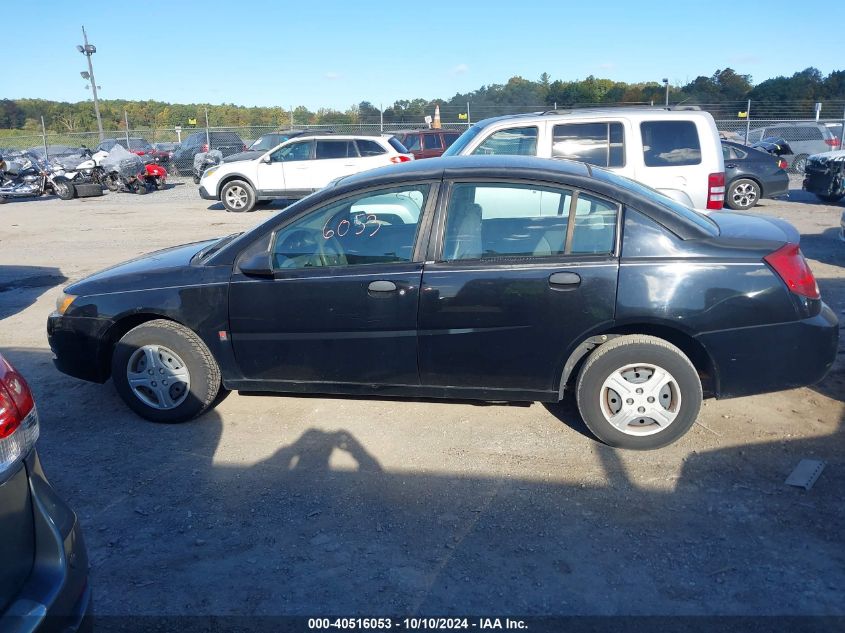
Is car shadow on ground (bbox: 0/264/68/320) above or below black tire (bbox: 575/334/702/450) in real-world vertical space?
below

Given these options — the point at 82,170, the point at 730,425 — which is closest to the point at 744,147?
the point at 730,425

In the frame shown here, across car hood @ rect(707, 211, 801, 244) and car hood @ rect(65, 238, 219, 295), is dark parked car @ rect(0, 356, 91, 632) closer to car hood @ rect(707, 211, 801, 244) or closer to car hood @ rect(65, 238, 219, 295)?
car hood @ rect(65, 238, 219, 295)

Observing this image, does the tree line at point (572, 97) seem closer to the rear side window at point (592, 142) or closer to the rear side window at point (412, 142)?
the rear side window at point (412, 142)

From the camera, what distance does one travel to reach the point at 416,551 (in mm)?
3396

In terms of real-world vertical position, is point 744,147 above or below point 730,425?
above

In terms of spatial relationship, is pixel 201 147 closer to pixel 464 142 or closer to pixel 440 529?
pixel 464 142

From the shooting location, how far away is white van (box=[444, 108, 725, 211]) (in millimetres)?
8148

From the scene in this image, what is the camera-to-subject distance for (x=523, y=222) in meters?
4.44

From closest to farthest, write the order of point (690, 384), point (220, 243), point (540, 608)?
1. point (540, 608)
2. point (690, 384)
3. point (220, 243)

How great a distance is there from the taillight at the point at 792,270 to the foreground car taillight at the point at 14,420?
12.3 feet

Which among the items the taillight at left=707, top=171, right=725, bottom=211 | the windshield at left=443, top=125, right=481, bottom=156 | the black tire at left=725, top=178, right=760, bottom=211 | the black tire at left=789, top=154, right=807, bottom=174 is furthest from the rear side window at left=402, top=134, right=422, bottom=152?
the taillight at left=707, top=171, right=725, bottom=211

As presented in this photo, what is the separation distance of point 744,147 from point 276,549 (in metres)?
14.2

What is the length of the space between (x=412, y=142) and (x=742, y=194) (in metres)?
9.09

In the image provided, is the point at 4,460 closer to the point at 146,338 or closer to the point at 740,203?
the point at 146,338
